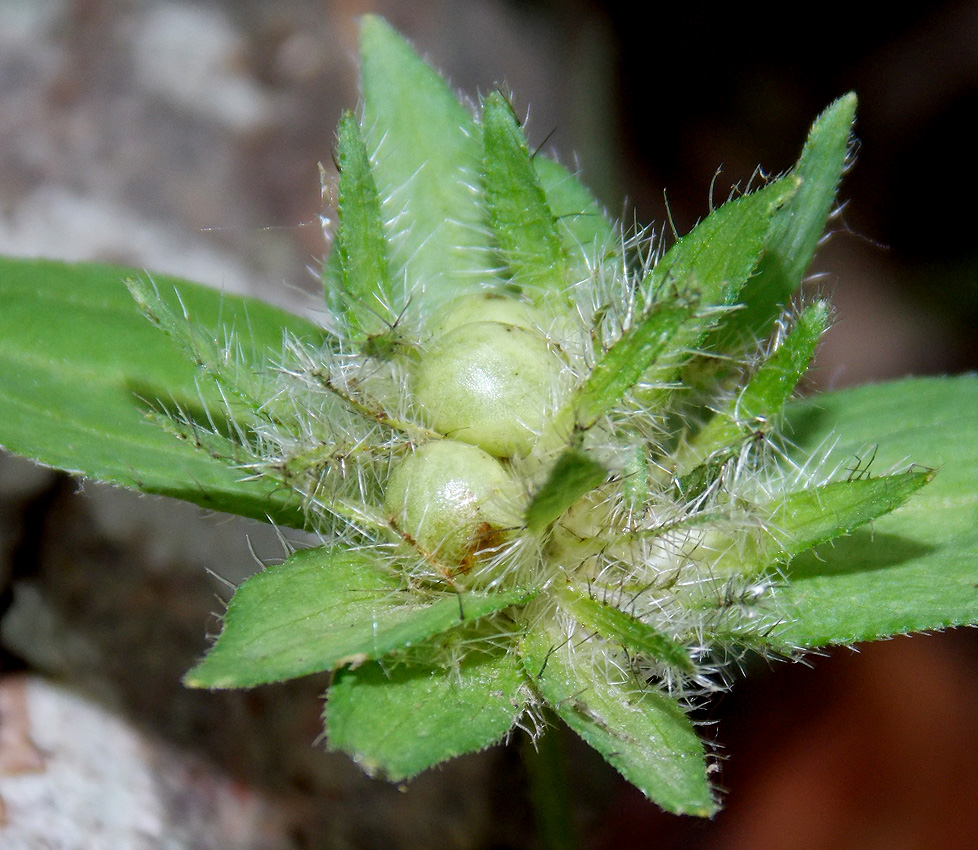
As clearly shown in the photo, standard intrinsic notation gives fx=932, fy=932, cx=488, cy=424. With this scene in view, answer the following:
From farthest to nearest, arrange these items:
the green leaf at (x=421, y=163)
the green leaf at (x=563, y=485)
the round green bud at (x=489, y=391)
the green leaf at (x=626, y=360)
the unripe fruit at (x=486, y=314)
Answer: the green leaf at (x=421, y=163) → the unripe fruit at (x=486, y=314) → the round green bud at (x=489, y=391) → the green leaf at (x=626, y=360) → the green leaf at (x=563, y=485)

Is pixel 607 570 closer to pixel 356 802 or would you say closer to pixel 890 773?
pixel 356 802

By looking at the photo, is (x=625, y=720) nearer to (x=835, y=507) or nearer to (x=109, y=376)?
(x=835, y=507)

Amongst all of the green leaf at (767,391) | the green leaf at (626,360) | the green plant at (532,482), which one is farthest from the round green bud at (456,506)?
the green leaf at (767,391)

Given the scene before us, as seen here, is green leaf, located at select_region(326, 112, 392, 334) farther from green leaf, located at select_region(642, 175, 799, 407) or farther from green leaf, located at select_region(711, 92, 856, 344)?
green leaf, located at select_region(711, 92, 856, 344)

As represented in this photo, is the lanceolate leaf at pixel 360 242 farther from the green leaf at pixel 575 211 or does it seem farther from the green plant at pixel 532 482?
the green leaf at pixel 575 211

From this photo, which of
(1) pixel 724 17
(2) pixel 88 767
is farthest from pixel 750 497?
(1) pixel 724 17

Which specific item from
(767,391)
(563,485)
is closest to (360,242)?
(563,485)
